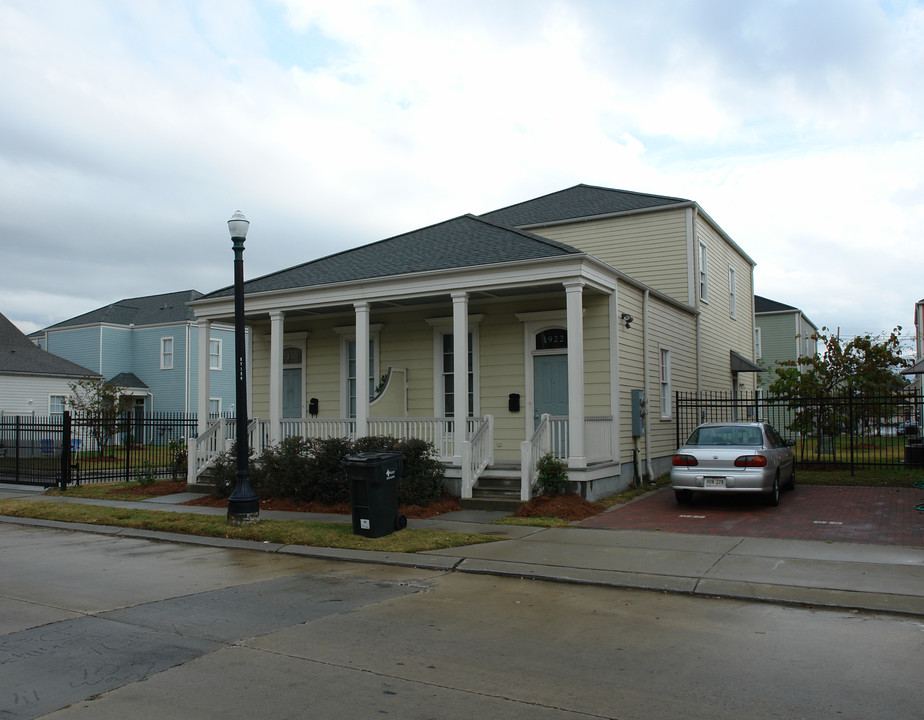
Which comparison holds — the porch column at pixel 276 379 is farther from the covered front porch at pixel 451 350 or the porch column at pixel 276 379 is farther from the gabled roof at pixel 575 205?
the gabled roof at pixel 575 205

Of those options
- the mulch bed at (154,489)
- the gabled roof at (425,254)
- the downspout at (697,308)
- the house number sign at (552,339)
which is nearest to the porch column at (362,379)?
the gabled roof at (425,254)

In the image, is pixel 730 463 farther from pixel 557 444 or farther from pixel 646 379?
pixel 646 379

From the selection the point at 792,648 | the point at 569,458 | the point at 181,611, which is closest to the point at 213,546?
the point at 181,611

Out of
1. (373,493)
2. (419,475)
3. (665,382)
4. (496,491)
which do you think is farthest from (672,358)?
(373,493)

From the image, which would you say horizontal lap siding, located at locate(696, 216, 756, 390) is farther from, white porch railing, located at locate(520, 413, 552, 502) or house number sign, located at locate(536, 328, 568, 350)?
white porch railing, located at locate(520, 413, 552, 502)

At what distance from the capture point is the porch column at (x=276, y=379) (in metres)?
16.0

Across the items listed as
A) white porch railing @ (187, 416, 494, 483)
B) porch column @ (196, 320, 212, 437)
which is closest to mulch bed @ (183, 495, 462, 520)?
white porch railing @ (187, 416, 494, 483)

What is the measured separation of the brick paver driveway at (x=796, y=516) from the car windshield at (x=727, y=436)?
3.68 ft

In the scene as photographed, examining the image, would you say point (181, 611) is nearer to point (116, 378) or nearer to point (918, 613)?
point (918, 613)

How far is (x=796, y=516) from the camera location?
1195cm

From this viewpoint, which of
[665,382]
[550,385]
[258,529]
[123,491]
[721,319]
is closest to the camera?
[258,529]

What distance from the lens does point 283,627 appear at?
6.46 m

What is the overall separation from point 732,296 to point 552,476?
13784 mm

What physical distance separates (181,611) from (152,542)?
4.91m
